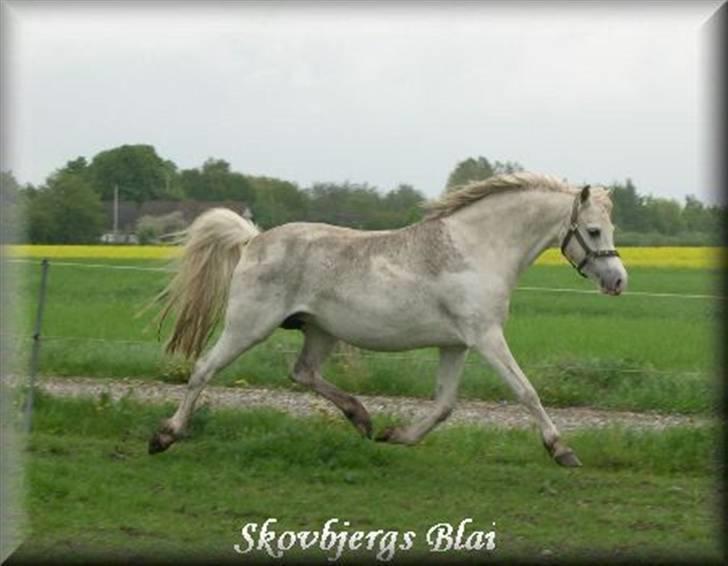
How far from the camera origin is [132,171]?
36.0 ft

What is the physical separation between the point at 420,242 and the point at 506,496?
174 centimetres

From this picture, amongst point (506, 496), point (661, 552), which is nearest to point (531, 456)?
point (506, 496)

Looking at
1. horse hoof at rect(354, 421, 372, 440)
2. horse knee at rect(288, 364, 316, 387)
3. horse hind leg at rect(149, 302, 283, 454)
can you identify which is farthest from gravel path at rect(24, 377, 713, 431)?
horse hind leg at rect(149, 302, 283, 454)

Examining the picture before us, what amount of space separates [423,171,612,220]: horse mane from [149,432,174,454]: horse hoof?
7.31ft

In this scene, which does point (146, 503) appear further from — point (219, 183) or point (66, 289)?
point (66, 289)

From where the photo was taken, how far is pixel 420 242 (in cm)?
721

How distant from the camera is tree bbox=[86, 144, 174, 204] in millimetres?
10617

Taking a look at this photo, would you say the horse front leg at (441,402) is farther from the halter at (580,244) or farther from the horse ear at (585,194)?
the horse ear at (585,194)

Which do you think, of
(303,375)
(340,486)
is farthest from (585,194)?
(340,486)

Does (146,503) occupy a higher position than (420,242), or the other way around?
(420,242)

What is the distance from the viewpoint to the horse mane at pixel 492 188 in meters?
7.37

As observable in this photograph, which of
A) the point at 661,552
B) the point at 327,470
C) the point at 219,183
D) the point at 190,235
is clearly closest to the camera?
the point at 661,552

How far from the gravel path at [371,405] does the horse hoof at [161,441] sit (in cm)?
149

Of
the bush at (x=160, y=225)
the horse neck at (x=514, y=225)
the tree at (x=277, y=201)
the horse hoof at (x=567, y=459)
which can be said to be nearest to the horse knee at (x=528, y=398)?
the horse hoof at (x=567, y=459)
